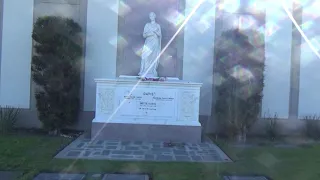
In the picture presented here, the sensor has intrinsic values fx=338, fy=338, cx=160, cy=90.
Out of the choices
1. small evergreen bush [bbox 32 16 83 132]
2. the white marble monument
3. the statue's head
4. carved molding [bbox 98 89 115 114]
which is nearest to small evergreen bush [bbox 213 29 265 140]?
the white marble monument

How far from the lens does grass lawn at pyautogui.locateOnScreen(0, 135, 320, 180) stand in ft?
19.0

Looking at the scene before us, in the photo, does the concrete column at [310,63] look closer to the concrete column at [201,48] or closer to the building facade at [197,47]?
the building facade at [197,47]

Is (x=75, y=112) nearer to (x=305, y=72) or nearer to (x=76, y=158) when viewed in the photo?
(x=76, y=158)

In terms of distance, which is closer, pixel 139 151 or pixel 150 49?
pixel 139 151

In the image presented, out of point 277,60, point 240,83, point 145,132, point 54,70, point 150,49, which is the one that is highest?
point 150,49

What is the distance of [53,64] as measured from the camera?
9359 mm

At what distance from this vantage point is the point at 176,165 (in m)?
6.39

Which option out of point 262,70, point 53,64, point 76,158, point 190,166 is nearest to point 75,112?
point 53,64

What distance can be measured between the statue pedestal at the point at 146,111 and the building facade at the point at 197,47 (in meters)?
1.63

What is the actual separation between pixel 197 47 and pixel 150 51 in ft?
5.10

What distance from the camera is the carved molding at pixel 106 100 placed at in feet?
29.1

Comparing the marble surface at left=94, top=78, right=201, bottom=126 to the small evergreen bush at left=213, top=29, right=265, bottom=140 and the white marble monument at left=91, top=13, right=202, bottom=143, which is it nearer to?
the white marble monument at left=91, top=13, right=202, bottom=143

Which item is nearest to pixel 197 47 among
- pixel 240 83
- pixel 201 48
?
pixel 201 48

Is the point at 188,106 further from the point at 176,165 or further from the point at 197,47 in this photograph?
the point at 176,165
